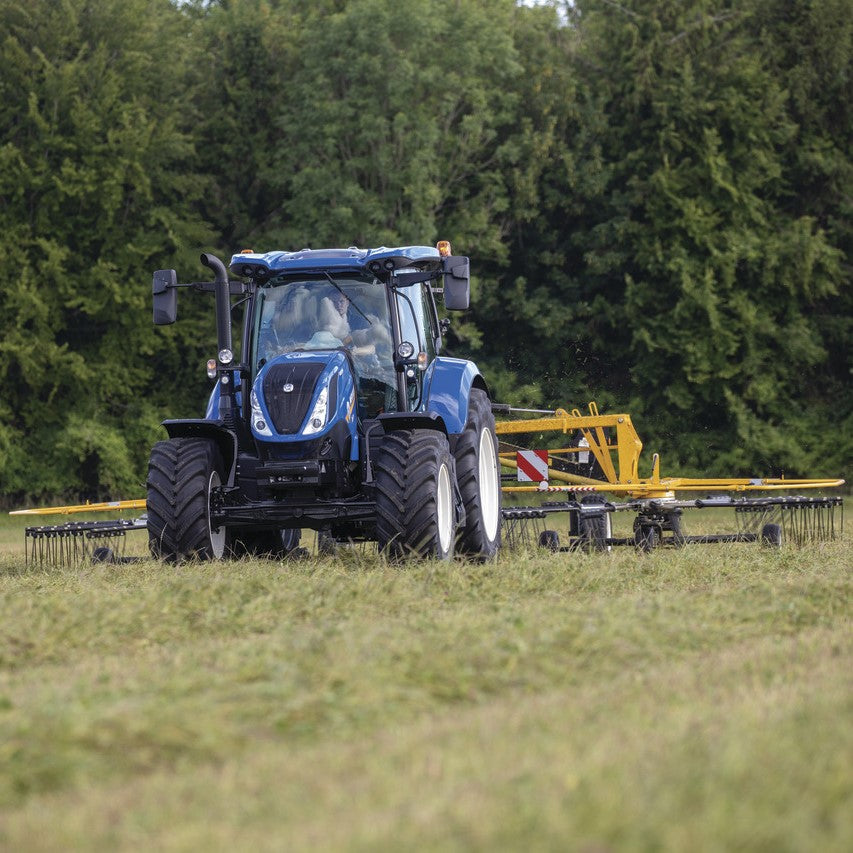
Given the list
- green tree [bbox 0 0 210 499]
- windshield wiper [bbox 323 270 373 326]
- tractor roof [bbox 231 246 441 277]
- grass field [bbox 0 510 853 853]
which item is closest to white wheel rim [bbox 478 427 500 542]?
windshield wiper [bbox 323 270 373 326]

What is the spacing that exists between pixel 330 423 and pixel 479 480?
172cm

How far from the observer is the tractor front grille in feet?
34.2

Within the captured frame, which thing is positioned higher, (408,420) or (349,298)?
(349,298)

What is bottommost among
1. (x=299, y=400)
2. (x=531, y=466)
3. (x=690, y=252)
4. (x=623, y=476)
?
(x=623, y=476)

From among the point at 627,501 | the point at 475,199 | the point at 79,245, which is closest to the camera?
the point at 627,501

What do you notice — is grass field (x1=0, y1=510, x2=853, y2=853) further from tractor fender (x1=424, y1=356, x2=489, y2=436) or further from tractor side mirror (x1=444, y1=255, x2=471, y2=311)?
tractor side mirror (x1=444, y1=255, x2=471, y2=311)

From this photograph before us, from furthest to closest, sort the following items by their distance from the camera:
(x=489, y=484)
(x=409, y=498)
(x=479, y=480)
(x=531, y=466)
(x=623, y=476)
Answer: (x=531, y=466) < (x=623, y=476) < (x=489, y=484) < (x=479, y=480) < (x=409, y=498)

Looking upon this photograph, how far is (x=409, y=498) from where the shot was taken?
10.1 metres

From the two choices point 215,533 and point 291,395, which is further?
point 215,533

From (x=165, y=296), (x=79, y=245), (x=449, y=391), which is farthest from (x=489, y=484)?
(x=79, y=245)

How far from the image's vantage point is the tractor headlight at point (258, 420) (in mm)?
10508

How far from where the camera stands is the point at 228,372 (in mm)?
11086

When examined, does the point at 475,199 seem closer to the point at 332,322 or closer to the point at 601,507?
the point at 601,507

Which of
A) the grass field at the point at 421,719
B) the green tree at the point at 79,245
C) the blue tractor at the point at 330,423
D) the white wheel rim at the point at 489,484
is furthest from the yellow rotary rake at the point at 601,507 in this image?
the green tree at the point at 79,245
